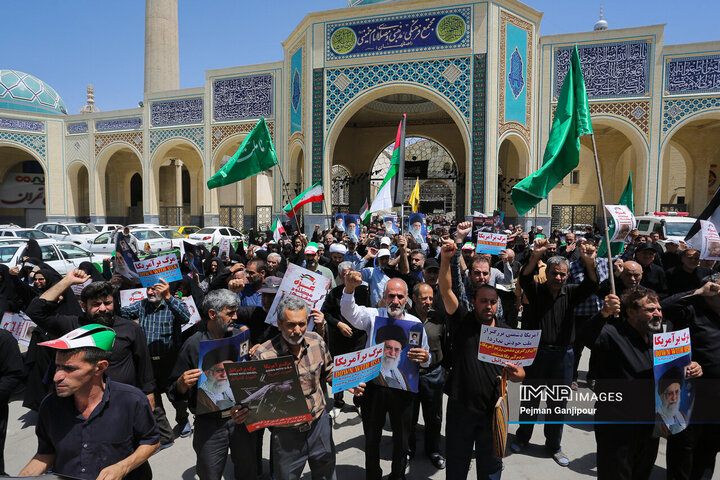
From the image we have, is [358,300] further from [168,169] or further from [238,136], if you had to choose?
Result: [168,169]

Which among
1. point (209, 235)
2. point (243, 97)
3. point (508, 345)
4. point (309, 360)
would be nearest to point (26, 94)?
point (243, 97)

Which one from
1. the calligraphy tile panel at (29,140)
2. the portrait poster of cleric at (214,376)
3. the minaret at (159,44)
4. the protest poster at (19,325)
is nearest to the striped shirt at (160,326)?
the portrait poster of cleric at (214,376)

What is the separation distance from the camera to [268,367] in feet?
7.70

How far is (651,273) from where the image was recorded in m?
5.36

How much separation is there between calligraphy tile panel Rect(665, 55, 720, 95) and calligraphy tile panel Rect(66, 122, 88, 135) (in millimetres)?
27342

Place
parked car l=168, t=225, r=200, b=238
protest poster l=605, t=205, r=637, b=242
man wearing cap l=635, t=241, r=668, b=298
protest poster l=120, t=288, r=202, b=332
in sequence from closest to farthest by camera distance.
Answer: protest poster l=120, t=288, r=202, b=332
man wearing cap l=635, t=241, r=668, b=298
protest poster l=605, t=205, r=637, b=242
parked car l=168, t=225, r=200, b=238

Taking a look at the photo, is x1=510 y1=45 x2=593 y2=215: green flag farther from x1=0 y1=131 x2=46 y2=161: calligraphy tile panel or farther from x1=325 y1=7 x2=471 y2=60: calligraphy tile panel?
x1=0 y1=131 x2=46 y2=161: calligraphy tile panel

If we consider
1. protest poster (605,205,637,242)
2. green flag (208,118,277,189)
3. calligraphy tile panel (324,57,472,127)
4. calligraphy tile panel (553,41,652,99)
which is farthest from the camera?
calligraphy tile panel (324,57,472,127)

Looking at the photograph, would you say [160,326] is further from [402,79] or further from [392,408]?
[402,79]

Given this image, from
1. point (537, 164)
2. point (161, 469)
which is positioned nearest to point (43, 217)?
point (537, 164)

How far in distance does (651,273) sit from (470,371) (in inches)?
147

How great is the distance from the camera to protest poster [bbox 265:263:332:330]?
11.6 ft

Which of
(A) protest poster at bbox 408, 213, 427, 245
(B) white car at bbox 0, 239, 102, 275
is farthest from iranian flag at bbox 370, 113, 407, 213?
(B) white car at bbox 0, 239, 102, 275

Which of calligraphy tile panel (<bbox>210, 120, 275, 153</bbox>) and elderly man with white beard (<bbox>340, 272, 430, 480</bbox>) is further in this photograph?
calligraphy tile panel (<bbox>210, 120, 275, 153</bbox>)
